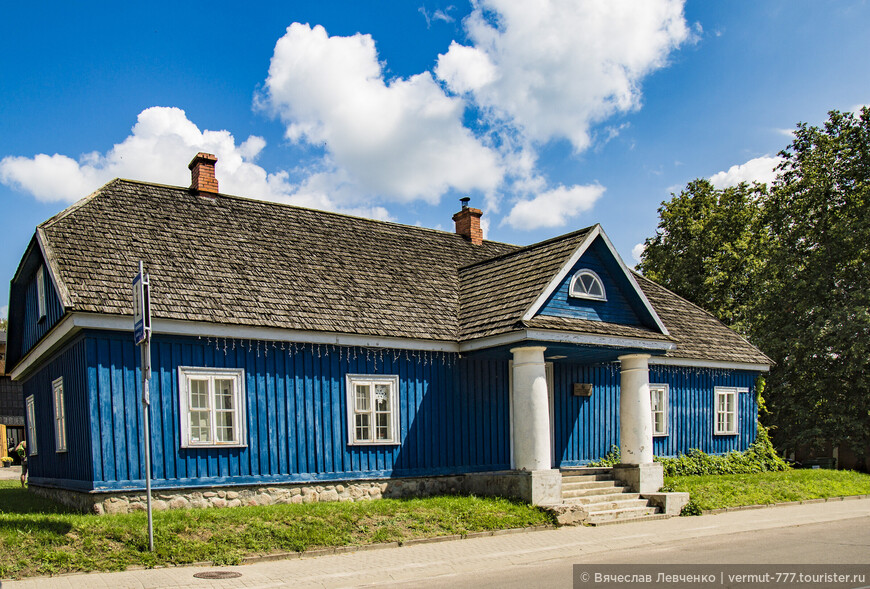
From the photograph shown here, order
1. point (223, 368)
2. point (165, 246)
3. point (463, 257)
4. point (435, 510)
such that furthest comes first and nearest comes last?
point (463, 257) < point (165, 246) < point (223, 368) < point (435, 510)

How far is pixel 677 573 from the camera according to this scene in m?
9.90

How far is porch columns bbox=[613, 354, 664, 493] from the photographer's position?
17.6 m

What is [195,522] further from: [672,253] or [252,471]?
[672,253]

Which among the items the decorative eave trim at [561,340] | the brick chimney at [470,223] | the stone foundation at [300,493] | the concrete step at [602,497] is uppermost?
the brick chimney at [470,223]

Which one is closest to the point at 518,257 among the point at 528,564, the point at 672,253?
A: the point at 528,564

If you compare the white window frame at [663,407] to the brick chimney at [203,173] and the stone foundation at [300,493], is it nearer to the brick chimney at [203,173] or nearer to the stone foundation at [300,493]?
the stone foundation at [300,493]

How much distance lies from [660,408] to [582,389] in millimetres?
3437

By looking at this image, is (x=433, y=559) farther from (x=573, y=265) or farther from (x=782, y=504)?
(x=782, y=504)

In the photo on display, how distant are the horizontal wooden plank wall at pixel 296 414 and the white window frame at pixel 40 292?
4.61 meters

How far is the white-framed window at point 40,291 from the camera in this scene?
17.5m

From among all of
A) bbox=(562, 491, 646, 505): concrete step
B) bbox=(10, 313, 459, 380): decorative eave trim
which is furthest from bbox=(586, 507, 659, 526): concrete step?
bbox=(10, 313, 459, 380): decorative eave trim

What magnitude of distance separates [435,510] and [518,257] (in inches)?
295

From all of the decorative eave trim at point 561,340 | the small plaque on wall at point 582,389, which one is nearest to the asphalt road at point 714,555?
the decorative eave trim at point 561,340

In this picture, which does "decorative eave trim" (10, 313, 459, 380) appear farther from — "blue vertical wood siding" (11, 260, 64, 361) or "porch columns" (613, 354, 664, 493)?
"porch columns" (613, 354, 664, 493)
